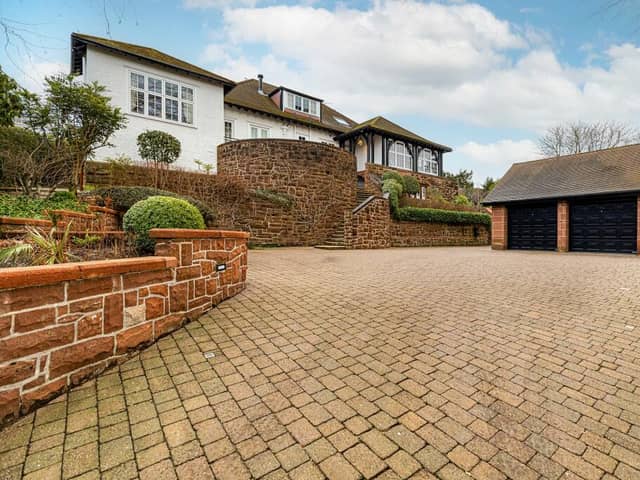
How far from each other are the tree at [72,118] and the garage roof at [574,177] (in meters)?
Answer: 17.8

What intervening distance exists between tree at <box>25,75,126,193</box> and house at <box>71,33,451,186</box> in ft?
18.0

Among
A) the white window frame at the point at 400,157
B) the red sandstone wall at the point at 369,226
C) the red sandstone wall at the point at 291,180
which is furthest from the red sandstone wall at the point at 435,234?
the white window frame at the point at 400,157

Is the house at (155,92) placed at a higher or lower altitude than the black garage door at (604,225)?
higher

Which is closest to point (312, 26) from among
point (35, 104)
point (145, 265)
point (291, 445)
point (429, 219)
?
point (145, 265)

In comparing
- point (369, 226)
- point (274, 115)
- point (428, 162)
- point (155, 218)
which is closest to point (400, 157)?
point (428, 162)

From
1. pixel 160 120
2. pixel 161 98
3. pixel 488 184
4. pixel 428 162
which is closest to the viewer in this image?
pixel 160 120

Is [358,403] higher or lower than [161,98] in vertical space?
lower

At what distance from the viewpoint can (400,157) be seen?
25.0 meters

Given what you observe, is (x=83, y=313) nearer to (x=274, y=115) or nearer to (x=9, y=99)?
(x=9, y=99)

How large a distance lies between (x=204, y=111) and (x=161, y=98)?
2.23 metres

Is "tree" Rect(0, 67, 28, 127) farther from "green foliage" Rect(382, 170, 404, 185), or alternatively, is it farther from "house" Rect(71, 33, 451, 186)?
"green foliage" Rect(382, 170, 404, 185)

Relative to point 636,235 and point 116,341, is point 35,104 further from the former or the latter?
point 636,235

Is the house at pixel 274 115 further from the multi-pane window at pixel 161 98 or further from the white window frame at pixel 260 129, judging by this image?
the multi-pane window at pixel 161 98

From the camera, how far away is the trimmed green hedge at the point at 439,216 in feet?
51.1
